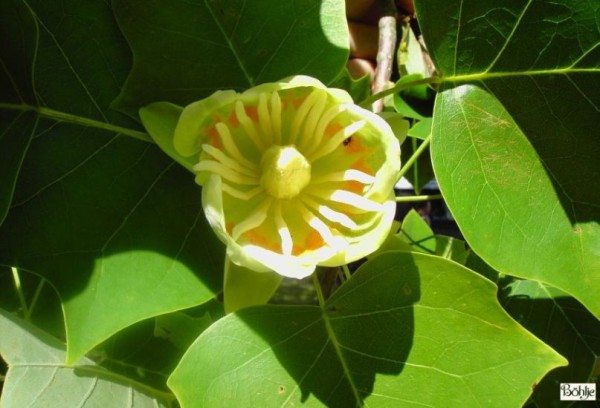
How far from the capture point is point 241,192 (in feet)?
3.01

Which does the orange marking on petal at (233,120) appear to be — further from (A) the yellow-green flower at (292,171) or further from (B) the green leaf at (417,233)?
(B) the green leaf at (417,233)

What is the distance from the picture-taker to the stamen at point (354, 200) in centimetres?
87

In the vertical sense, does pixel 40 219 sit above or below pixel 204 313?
above

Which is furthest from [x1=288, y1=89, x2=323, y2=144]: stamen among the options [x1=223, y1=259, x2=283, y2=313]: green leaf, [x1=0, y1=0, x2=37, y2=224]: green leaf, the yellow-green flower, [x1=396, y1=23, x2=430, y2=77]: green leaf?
[x1=396, y1=23, x2=430, y2=77]: green leaf

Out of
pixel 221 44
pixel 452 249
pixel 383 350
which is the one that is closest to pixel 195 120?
pixel 221 44

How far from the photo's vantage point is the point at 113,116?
3.14 ft

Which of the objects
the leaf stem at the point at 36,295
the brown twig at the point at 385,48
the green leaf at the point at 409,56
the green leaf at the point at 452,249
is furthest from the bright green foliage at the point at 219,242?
the green leaf at the point at 409,56

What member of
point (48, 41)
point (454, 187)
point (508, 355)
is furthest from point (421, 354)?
point (48, 41)

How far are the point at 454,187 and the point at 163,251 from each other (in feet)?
1.46

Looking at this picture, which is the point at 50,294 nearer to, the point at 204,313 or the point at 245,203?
the point at 204,313

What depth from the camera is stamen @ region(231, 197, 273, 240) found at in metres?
0.84

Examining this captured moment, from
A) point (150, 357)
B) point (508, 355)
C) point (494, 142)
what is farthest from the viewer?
point (150, 357)

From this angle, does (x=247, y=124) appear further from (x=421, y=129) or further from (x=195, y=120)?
(x=421, y=129)

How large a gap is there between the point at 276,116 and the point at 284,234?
0.56 ft
